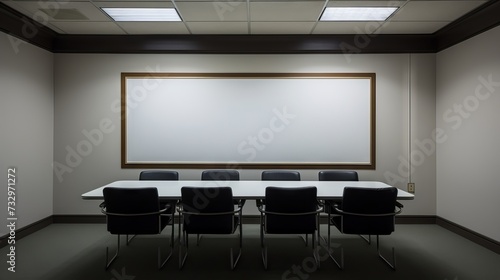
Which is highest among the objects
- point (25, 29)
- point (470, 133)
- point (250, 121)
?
point (25, 29)

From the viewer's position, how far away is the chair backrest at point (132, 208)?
2654 mm

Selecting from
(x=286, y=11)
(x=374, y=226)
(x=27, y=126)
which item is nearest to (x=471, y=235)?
(x=374, y=226)

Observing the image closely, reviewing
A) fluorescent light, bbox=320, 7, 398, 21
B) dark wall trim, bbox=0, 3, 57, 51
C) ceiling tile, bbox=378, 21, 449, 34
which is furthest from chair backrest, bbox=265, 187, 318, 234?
dark wall trim, bbox=0, 3, 57, 51

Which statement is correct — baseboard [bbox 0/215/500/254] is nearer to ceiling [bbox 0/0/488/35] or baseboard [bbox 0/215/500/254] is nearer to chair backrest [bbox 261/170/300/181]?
chair backrest [bbox 261/170/300/181]

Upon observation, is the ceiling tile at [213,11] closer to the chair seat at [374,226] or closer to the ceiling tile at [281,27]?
the ceiling tile at [281,27]

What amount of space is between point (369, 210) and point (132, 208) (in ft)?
7.04

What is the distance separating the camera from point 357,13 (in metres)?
3.55

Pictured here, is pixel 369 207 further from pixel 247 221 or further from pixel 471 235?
pixel 247 221

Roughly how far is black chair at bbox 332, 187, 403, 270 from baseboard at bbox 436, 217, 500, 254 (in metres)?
1.53

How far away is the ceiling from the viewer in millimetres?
3252

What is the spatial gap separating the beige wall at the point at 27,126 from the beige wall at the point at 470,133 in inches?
217

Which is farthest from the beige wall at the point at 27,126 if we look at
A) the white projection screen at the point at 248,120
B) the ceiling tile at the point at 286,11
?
the ceiling tile at the point at 286,11

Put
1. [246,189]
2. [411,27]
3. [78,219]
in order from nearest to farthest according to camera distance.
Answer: [246,189] → [411,27] → [78,219]

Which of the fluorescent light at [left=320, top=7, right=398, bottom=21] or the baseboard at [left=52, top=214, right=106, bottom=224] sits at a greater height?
the fluorescent light at [left=320, top=7, right=398, bottom=21]
